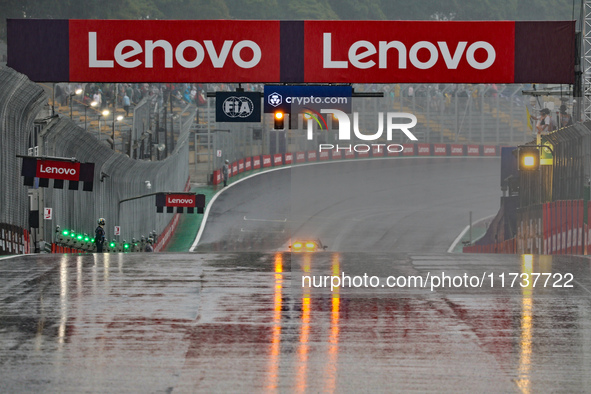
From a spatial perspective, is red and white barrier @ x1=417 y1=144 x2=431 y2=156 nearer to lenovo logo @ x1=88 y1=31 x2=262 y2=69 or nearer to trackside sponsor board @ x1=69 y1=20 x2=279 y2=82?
trackside sponsor board @ x1=69 y1=20 x2=279 y2=82

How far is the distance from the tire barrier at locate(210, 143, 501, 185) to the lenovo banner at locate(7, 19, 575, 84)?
4439 centimetres

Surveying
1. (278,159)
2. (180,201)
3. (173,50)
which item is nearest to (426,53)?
(173,50)

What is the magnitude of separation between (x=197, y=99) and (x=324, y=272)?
146 ft

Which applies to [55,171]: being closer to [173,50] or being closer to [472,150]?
[173,50]

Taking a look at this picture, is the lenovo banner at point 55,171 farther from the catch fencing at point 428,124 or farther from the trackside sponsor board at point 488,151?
the trackside sponsor board at point 488,151

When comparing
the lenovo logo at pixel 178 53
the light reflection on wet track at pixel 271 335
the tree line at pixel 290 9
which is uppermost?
the tree line at pixel 290 9

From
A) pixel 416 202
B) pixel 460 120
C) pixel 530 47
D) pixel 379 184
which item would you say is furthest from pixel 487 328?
pixel 460 120

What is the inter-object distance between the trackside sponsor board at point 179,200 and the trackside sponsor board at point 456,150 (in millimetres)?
39206

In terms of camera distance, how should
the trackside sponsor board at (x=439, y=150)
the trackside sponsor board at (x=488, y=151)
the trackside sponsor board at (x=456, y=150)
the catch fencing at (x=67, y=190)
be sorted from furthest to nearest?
the trackside sponsor board at (x=439, y=150)
the trackside sponsor board at (x=456, y=150)
the trackside sponsor board at (x=488, y=151)
the catch fencing at (x=67, y=190)

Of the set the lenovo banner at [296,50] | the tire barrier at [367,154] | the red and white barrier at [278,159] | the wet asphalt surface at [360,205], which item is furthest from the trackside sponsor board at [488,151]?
the lenovo banner at [296,50]

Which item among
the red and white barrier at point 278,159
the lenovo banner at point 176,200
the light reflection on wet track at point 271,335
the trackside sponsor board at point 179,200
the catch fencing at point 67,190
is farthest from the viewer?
the red and white barrier at point 278,159

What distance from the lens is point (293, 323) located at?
11102mm

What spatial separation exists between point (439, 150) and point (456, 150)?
130 centimetres

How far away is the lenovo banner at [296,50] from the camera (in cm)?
1998
